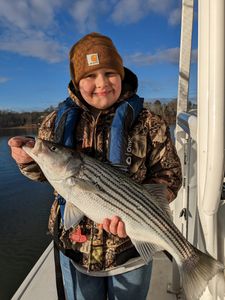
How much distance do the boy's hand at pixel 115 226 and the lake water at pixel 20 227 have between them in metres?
1.96

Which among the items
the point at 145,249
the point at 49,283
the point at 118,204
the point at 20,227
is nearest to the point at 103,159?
the point at 118,204

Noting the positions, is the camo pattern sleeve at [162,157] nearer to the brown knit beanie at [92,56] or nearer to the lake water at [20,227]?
the brown knit beanie at [92,56]

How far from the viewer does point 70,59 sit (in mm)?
2418

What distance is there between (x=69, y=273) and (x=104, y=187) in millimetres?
774

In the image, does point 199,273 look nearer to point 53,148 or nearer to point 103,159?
point 103,159

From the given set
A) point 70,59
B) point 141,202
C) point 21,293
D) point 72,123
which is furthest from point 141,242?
point 21,293

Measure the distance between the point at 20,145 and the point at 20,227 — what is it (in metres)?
9.32

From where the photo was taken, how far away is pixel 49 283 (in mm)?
3889

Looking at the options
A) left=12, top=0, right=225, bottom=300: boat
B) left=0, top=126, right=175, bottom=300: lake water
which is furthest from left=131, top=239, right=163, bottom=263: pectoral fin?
left=0, top=126, right=175, bottom=300: lake water

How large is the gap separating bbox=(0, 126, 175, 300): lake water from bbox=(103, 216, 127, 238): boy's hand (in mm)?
1964

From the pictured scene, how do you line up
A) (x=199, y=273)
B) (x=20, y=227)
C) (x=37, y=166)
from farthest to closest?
1. (x=20, y=227)
2. (x=37, y=166)
3. (x=199, y=273)

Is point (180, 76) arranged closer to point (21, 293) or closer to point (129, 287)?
point (129, 287)

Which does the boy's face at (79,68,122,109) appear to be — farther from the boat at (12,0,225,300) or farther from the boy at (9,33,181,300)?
the boat at (12,0,225,300)

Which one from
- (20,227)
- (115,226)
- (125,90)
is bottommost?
(20,227)
